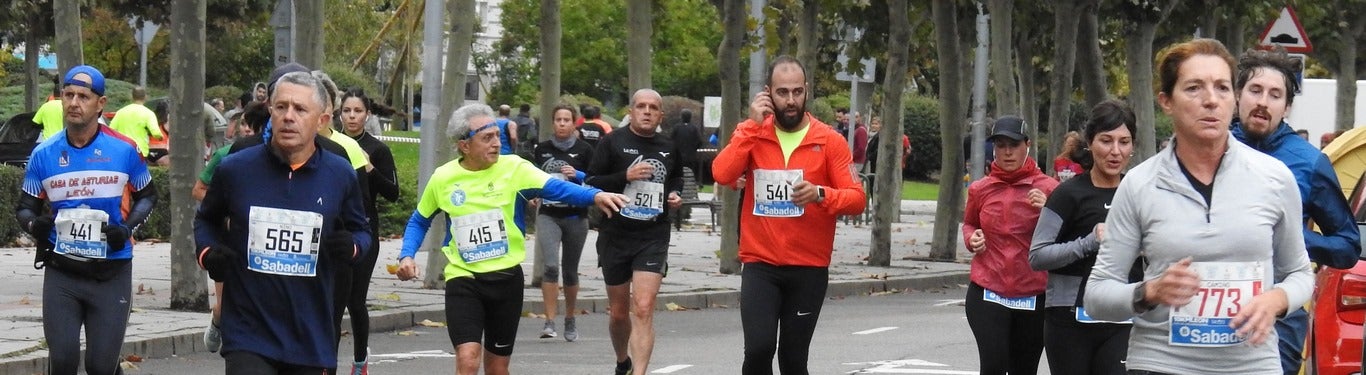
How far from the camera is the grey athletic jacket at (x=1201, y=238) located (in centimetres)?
506

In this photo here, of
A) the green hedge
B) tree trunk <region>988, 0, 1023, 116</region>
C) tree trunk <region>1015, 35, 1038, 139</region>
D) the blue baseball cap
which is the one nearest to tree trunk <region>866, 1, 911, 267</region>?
tree trunk <region>988, 0, 1023, 116</region>

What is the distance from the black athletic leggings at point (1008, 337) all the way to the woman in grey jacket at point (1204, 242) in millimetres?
3350

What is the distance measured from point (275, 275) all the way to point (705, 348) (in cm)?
731

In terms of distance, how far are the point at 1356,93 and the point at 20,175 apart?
29.9 meters

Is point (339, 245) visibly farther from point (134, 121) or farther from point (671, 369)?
point (134, 121)

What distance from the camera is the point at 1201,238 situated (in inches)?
199

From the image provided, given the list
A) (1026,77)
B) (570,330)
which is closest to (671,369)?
(570,330)

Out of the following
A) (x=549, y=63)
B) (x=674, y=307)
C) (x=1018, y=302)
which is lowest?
(x=674, y=307)

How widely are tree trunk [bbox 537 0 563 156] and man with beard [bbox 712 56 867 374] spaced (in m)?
9.06

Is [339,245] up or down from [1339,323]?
up

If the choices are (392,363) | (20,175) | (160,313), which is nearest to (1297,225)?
(392,363)

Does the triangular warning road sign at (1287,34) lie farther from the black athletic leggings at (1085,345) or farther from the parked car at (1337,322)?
the black athletic leggings at (1085,345)

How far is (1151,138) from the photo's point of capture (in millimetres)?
27141

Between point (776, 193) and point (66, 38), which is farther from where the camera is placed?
point (66, 38)
